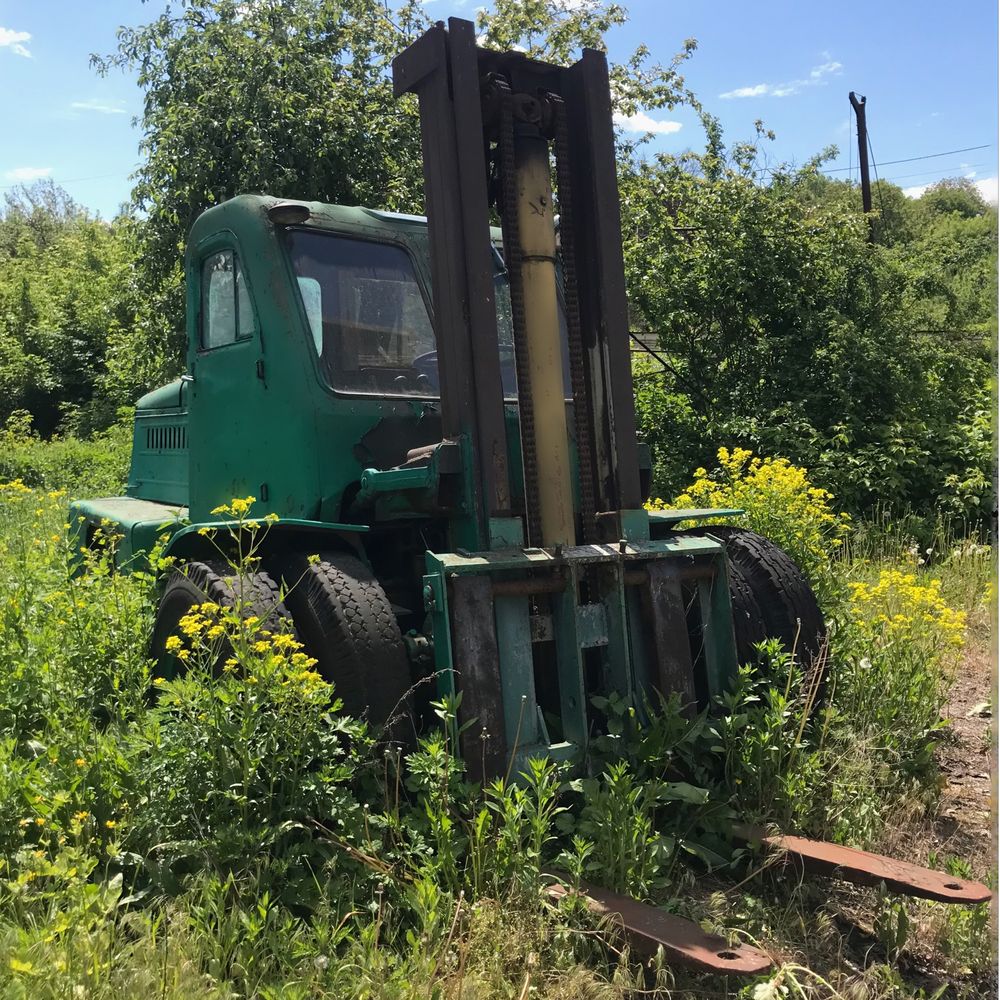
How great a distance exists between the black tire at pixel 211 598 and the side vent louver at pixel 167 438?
6.72ft

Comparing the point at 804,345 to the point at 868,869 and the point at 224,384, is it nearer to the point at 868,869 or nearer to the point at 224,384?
the point at 224,384

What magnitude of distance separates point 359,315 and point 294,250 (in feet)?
1.25

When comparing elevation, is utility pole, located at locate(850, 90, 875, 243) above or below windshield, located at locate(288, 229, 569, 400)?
above

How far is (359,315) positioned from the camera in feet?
13.8

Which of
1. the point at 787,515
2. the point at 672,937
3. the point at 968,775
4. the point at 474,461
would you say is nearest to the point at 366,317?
the point at 474,461

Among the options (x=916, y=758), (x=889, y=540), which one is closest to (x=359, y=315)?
(x=916, y=758)

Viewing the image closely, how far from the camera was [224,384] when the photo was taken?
4.52 metres

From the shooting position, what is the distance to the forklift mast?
11.8 feet

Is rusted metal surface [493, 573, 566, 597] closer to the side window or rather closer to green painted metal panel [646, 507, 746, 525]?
green painted metal panel [646, 507, 746, 525]

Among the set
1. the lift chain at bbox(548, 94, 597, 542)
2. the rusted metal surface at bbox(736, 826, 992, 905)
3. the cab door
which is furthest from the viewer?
the cab door

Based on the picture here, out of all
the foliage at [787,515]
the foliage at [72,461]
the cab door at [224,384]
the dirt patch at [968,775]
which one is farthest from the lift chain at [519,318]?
the foliage at [72,461]

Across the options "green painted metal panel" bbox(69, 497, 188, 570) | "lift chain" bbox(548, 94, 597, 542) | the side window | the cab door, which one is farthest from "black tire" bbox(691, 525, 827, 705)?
"green painted metal panel" bbox(69, 497, 188, 570)

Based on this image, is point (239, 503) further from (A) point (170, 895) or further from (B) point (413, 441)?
(A) point (170, 895)

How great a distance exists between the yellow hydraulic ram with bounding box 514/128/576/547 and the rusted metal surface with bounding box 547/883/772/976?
127 cm
